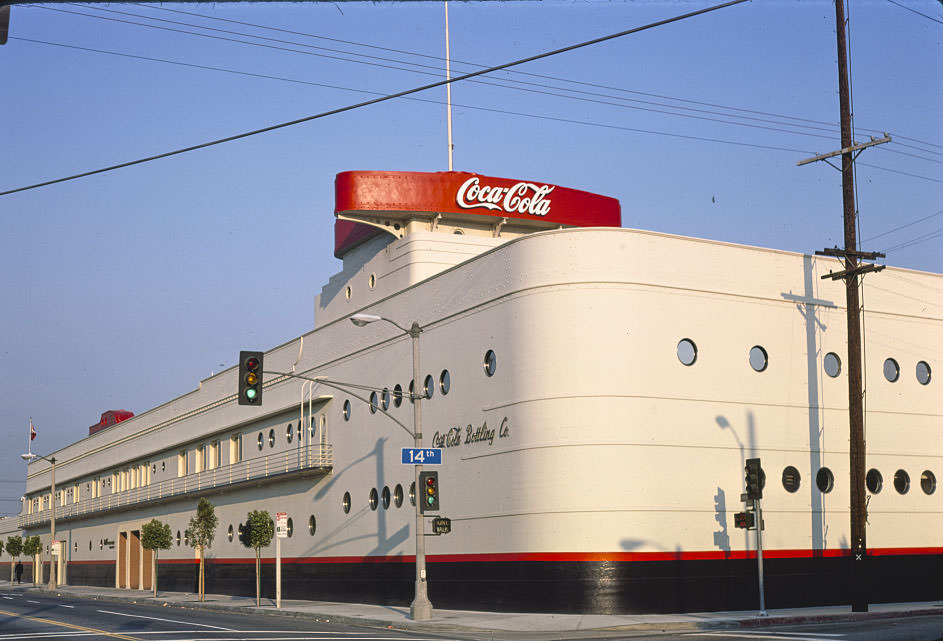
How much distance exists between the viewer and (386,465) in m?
39.4

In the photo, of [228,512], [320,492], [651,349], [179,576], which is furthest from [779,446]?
[179,576]

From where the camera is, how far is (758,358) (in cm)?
3325

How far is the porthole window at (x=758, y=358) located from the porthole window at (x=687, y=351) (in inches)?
83.3

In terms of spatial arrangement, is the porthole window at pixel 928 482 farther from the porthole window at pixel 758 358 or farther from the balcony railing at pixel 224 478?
the balcony railing at pixel 224 478

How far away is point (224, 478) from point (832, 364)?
32.2 meters

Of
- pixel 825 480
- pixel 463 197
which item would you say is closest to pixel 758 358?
pixel 825 480

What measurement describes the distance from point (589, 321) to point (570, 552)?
6573 millimetres

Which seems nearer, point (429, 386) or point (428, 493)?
point (428, 493)

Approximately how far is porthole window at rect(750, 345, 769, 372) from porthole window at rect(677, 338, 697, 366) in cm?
212

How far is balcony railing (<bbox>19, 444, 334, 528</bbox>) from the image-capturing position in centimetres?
4489

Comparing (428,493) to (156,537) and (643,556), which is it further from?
(156,537)

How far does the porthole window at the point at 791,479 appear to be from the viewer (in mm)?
32625

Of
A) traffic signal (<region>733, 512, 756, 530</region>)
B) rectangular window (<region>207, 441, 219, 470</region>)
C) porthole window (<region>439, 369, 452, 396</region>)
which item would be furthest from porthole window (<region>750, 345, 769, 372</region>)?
rectangular window (<region>207, 441, 219, 470</region>)

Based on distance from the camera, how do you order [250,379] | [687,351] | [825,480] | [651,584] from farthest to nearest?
[825,480]
[687,351]
[651,584]
[250,379]
